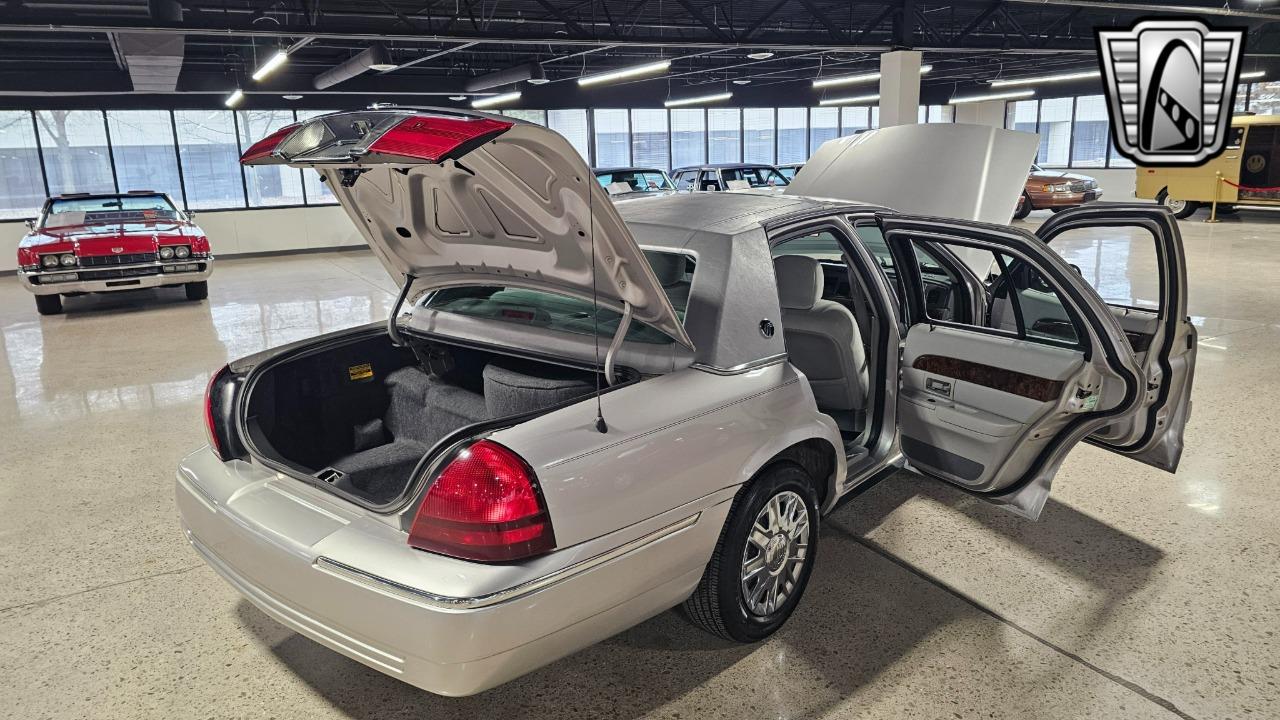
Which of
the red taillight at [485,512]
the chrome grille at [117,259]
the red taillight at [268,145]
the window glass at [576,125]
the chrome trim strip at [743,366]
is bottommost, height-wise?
the red taillight at [485,512]

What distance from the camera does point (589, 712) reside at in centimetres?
238

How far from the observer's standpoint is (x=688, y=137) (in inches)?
976

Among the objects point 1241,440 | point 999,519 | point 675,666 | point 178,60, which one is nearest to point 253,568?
point 675,666

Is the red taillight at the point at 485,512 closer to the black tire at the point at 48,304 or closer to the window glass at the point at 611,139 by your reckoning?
the black tire at the point at 48,304

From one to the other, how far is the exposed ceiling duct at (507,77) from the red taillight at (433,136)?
50.2 ft

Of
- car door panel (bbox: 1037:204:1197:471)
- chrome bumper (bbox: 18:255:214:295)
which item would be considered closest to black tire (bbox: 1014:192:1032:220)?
chrome bumper (bbox: 18:255:214:295)

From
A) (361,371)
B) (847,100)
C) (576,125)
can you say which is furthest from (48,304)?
(847,100)

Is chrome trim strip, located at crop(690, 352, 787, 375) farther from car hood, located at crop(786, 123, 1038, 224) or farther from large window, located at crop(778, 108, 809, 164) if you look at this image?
large window, located at crop(778, 108, 809, 164)

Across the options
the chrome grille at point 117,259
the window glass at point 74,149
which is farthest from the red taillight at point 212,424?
the window glass at point 74,149

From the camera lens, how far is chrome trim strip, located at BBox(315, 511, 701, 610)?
6.17 feet

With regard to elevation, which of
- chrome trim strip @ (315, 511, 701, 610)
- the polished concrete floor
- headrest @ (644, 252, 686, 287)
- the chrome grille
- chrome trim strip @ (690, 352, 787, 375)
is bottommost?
the polished concrete floor

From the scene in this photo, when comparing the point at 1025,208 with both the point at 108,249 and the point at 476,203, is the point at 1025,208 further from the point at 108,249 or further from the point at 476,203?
the point at 476,203

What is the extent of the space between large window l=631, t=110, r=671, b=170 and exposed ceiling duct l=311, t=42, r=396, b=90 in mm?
9058

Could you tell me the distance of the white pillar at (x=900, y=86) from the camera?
1368cm
